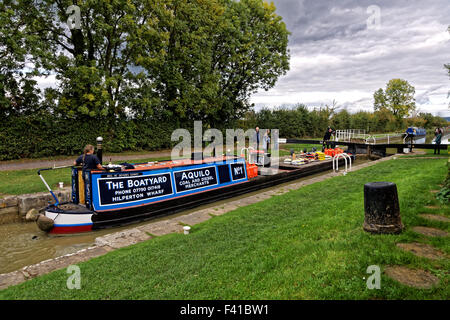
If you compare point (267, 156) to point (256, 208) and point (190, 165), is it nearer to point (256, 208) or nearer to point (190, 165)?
point (190, 165)

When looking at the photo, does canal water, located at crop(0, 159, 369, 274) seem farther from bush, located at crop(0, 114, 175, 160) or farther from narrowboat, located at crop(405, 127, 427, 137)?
narrowboat, located at crop(405, 127, 427, 137)

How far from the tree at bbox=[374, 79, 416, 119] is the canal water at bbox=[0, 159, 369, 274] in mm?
63670

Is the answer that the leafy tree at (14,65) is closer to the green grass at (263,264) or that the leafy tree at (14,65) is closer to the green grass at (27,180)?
the green grass at (27,180)

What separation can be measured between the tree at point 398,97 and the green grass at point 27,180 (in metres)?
62.1

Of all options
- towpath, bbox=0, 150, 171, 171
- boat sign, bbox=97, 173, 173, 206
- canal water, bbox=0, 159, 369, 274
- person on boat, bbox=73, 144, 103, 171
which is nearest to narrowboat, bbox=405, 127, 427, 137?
boat sign, bbox=97, 173, 173, 206

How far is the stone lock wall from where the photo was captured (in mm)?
7979

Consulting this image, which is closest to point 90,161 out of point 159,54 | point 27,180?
point 27,180

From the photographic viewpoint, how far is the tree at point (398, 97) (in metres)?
56.9

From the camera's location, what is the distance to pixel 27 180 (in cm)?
1005

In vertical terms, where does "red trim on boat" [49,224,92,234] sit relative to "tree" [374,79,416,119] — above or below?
below

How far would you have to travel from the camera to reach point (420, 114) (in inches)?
2397
